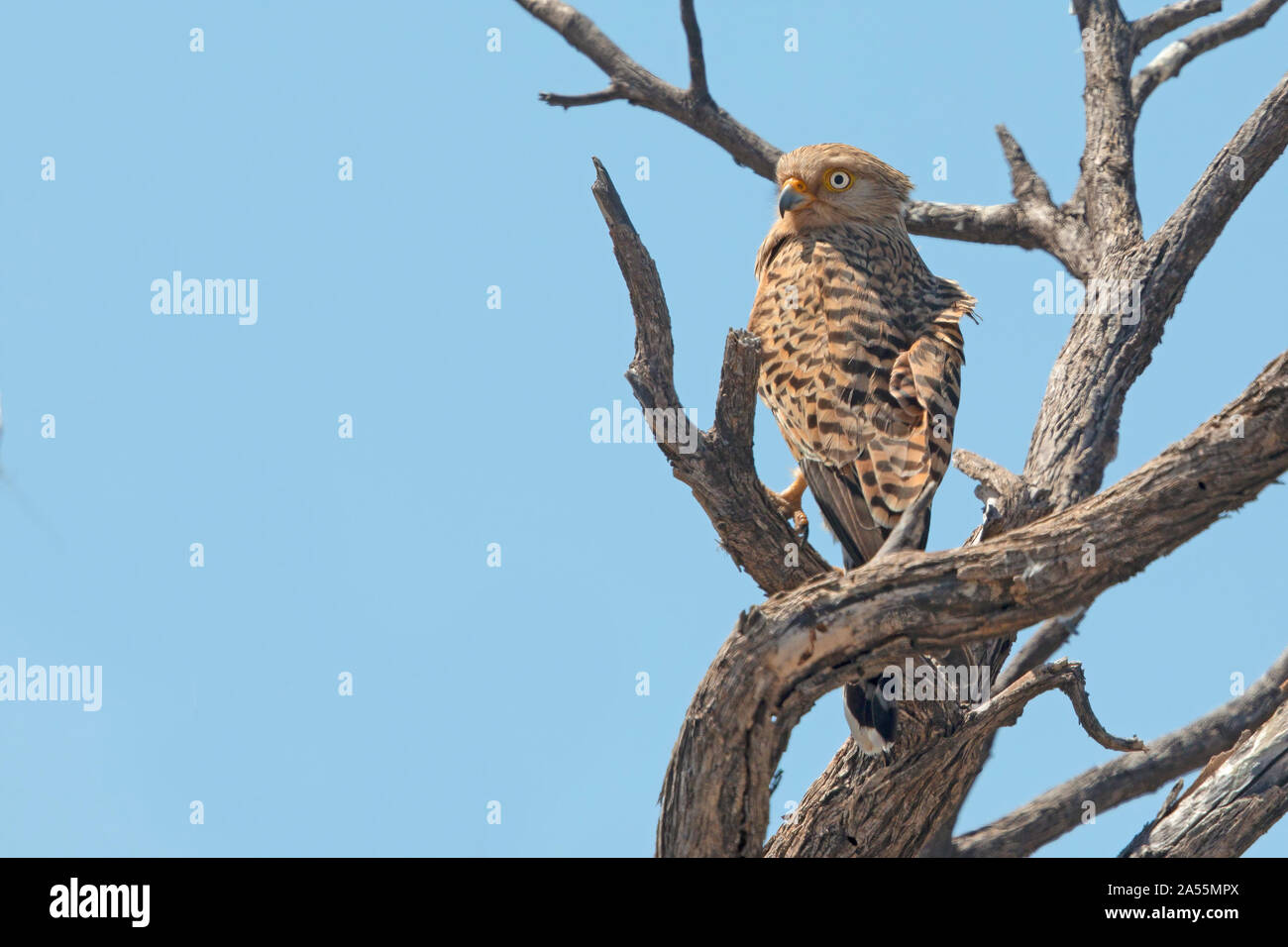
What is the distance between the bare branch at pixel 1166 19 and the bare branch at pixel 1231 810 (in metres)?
5.00

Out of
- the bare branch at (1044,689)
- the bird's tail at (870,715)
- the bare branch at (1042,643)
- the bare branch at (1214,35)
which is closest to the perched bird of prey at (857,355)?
the bird's tail at (870,715)

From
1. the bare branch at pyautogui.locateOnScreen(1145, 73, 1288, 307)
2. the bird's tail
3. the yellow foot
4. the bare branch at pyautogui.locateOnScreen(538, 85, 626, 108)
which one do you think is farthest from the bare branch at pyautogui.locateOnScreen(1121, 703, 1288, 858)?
the bare branch at pyautogui.locateOnScreen(538, 85, 626, 108)

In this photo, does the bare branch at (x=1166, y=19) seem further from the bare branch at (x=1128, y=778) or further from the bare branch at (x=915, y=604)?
the bare branch at (x=915, y=604)

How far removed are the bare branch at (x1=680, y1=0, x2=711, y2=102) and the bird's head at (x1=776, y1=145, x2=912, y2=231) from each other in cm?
165

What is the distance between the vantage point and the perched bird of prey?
5465 mm

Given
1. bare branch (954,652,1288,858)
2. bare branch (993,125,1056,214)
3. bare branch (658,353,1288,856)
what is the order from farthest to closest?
bare branch (993,125,1056,214), bare branch (954,652,1288,858), bare branch (658,353,1288,856)

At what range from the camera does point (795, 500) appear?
6.25m

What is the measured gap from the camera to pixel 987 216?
8414mm

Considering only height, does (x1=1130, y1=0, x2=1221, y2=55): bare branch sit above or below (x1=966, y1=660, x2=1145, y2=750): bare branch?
above

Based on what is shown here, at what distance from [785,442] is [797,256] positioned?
1.40 metres

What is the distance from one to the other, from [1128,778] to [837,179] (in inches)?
153

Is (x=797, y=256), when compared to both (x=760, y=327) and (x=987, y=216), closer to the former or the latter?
(x=760, y=327)

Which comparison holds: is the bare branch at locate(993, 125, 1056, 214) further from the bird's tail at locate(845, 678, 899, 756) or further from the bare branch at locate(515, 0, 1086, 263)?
the bird's tail at locate(845, 678, 899, 756)

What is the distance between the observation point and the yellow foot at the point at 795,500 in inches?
→ 241
